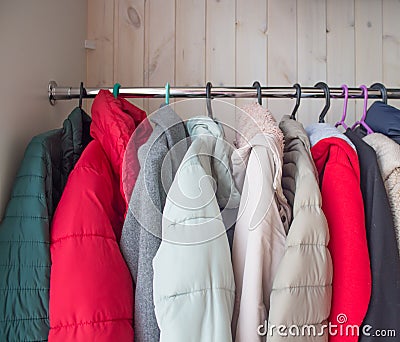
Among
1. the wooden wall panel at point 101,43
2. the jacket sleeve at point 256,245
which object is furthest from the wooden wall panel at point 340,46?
the jacket sleeve at point 256,245

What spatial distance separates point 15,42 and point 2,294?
507mm

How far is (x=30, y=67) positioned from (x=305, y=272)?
0.74 metres

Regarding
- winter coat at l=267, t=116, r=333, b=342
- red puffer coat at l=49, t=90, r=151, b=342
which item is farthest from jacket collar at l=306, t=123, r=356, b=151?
red puffer coat at l=49, t=90, r=151, b=342

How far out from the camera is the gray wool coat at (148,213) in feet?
3.45

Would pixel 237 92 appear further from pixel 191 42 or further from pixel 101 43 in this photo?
pixel 101 43

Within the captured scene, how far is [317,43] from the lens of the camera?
174cm

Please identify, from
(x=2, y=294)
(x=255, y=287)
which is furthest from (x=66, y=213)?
(x=255, y=287)

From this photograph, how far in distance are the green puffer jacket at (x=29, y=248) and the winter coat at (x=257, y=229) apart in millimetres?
345

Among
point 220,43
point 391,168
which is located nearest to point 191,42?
point 220,43

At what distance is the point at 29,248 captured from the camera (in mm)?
1085

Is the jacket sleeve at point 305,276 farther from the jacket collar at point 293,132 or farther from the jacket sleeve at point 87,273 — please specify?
the jacket sleeve at point 87,273

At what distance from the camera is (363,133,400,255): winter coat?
112 centimetres

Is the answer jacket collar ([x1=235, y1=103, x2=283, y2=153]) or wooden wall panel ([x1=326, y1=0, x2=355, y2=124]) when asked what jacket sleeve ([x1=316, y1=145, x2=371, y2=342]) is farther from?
wooden wall panel ([x1=326, y1=0, x2=355, y2=124])

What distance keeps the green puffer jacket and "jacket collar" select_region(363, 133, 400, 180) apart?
0.64 m
